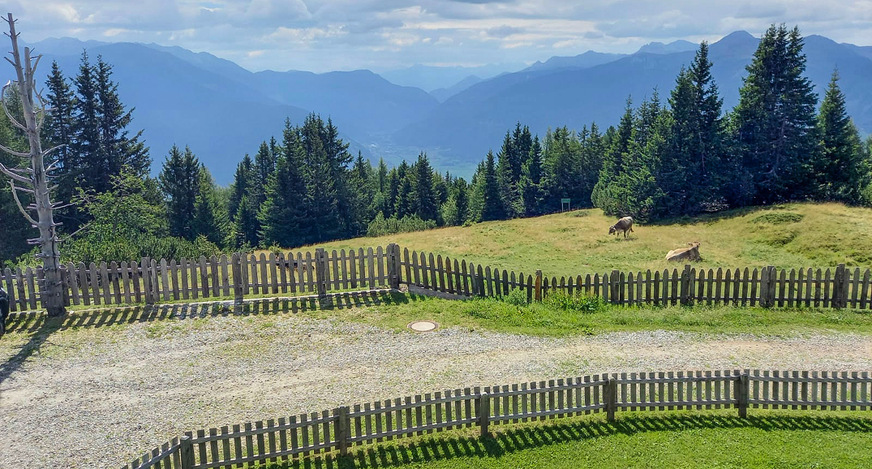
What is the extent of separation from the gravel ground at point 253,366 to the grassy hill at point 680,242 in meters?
11.7

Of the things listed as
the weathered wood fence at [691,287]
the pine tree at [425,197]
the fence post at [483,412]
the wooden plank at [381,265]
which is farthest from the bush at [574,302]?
the pine tree at [425,197]

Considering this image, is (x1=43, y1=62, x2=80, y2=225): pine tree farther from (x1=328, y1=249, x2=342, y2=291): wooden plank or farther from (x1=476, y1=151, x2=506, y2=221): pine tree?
(x1=476, y1=151, x2=506, y2=221): pine tree

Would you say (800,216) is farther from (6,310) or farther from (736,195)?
(6,310)

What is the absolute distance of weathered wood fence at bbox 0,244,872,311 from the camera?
18109mm

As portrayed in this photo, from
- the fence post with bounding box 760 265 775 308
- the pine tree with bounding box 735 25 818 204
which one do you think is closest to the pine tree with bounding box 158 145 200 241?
the pine tree with bounding box 735 25 818 204

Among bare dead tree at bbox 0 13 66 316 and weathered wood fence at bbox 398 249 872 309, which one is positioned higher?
bare dead tree at bbox 0 13 66 316

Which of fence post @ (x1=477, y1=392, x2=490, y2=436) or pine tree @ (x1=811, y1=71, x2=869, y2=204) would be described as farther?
pine tree @ (x1=811, y1=71, x2=869, y2=204)

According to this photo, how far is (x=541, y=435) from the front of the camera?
10875 millimetres

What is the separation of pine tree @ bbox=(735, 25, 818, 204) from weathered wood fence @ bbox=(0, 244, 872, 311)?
97.1 feet

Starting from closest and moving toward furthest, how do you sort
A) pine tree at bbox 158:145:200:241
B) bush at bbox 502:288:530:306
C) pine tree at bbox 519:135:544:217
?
bush at bbox 502:288:530:306
pine tree at bbox 158:145:200:241
pine tree at bbox 519:135:544:217

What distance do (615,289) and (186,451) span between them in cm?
1424

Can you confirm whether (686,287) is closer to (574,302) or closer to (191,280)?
(574,302)

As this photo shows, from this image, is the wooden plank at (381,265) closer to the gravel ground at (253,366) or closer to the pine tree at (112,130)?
the gravel ground at (253,366)

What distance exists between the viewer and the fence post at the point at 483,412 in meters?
10.7
